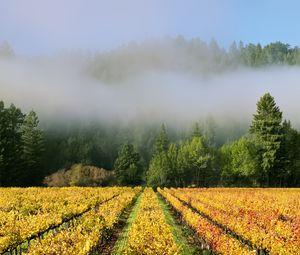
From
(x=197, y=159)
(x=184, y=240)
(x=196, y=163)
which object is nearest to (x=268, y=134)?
(x=197, y=159)

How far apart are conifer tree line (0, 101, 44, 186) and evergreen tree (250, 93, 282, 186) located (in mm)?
43441

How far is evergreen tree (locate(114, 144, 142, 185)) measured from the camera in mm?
94125

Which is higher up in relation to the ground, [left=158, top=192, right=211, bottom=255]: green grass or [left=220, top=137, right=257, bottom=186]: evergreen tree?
[left=220, top=137, right=257, bottom=186]: evergreen tree

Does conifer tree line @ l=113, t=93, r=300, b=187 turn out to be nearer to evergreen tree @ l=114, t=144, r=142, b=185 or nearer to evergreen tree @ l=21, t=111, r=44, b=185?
evergreen tree @ l=114, t=144, r=142, b=185

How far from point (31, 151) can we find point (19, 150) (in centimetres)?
537

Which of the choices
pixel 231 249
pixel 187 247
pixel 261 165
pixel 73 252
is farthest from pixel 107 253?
pixel 261 165

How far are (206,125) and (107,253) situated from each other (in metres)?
165

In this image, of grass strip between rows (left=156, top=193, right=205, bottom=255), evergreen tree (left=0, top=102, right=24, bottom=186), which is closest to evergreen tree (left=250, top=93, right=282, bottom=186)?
evergreen tree (left=0, top=102, right=24, bottom=186)

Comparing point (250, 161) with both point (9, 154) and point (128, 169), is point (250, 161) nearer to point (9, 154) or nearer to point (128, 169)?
point (128, 169)

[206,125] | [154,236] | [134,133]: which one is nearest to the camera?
[154,236]

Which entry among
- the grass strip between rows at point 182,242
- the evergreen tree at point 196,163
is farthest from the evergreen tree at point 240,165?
the grass strip between rows at point 182,242

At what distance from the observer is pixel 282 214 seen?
84.6ft

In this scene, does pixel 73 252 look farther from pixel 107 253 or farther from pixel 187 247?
pixel 187 247

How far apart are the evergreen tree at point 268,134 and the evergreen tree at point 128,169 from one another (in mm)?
32126
